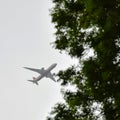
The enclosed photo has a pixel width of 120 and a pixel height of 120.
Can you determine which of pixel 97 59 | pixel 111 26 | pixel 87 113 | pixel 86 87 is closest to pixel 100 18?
pixel 111 26

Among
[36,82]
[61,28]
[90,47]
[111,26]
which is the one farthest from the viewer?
[36,82]

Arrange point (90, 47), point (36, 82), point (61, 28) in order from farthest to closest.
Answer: point (36, 82) → point (61, 28) → point (90, 47)

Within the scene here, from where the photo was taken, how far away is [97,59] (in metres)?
14.5

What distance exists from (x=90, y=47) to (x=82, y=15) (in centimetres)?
132

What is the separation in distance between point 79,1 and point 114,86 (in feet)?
11.9

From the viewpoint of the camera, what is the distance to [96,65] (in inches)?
563

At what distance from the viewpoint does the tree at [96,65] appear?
45.8ft

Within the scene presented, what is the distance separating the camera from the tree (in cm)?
1395

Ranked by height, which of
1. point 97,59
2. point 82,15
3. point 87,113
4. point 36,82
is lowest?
point 87,113

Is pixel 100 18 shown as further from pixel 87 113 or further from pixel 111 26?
pixel 87 113

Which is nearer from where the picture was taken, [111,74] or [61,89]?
[111,74]

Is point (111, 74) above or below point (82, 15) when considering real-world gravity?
below

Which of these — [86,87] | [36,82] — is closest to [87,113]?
[86,87]

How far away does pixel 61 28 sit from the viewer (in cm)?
1644
